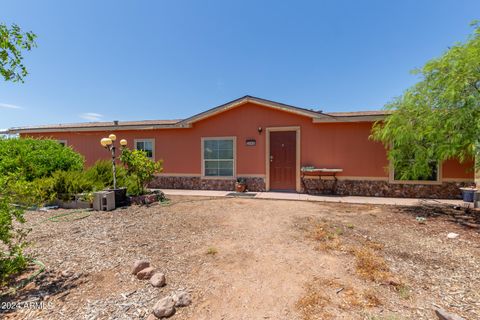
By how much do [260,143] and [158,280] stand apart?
6.83m

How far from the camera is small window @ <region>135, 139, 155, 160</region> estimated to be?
33.7ft

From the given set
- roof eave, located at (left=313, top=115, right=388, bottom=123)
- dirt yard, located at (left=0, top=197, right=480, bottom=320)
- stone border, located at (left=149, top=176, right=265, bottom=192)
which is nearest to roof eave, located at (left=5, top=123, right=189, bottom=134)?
stone border, located at (left=149, top=176, right=265, bottom=192)

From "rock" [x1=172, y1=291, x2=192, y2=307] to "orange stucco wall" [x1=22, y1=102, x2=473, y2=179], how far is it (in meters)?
6.74

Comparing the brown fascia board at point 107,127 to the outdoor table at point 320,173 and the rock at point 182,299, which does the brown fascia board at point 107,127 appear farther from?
the rock at point 182,299

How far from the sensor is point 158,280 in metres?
2.66

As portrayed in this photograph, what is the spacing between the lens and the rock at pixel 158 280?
8.64 ft

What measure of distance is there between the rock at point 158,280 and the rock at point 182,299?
12.9 inches

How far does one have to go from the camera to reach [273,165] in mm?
8852

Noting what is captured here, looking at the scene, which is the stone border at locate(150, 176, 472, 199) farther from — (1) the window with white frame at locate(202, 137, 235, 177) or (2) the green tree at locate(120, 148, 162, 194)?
(2) the green tree at locate(120, 148, 162, 194)

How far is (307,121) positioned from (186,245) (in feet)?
21.8

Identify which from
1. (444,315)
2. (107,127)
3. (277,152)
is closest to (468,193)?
(277,152)

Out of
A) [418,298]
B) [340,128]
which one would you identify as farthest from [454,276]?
[340,128]

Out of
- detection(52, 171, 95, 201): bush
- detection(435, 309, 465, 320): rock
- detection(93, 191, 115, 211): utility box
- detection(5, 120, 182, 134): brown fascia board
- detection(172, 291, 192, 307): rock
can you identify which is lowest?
detection(172, 291, 192, 307): rock

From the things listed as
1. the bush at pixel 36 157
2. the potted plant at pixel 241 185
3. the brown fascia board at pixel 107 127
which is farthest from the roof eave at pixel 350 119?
the bush at pixel 36 157
